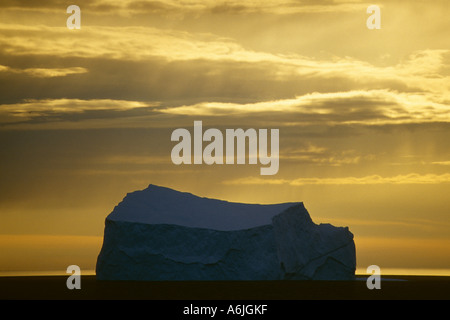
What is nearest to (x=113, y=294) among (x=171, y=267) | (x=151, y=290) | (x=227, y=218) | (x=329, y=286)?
(x=151, y=290)

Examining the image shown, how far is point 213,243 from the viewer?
92.6 ft

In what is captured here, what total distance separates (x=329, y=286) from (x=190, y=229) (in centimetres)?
510

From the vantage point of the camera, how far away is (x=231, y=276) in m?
28.3

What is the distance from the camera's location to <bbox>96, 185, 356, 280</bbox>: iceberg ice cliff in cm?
2817

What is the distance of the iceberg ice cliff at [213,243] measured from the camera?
28.2 m

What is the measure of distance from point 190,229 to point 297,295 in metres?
5.09

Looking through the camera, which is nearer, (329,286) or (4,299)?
(4,299)

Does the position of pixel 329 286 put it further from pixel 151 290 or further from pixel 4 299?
pixel 4 299

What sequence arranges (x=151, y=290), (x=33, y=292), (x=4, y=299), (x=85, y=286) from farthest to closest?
(x=85, y=286)
(x=33, y=292)
(x=151, y=290)
(x=4, y=299)

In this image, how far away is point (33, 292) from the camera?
1100 inches
